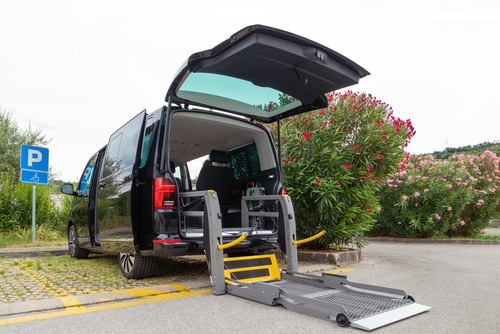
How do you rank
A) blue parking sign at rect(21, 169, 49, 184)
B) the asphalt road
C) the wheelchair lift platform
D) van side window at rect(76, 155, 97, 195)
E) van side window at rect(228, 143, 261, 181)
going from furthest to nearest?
blue parking sign at rect(21, 169, 49, 184) → van side window at rect(76, 155, 97, 195) → van side window at rect(228, 143, 261, 181) → the wheelchair lift platform → the asphalt road

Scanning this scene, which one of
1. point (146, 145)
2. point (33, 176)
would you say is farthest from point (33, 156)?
point (146, 145)

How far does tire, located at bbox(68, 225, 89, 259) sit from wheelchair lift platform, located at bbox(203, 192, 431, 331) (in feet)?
12.1

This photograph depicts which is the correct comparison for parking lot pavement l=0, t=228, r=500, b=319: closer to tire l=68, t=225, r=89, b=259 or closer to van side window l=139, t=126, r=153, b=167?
tire l=68, t=225, r=89, b=259

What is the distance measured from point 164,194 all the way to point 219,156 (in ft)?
5.97

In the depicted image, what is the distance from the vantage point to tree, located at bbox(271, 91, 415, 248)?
20.1 ft

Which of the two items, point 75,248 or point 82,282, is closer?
point 82,282

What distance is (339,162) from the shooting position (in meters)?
6.16

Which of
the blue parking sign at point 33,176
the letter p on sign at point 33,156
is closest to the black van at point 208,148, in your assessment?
the blue parking sign at point 33,176

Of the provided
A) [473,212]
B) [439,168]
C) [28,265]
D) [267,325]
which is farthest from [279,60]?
[473,212]

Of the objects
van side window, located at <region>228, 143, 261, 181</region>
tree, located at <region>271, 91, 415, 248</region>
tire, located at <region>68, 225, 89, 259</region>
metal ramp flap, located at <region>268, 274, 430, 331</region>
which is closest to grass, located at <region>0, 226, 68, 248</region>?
tire, located at <region>68, 225, 89, 259</region>

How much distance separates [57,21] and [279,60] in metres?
4.70

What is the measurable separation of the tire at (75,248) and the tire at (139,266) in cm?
253

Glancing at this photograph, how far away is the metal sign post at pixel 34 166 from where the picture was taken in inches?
341

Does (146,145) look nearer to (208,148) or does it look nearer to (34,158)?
(208,148)
